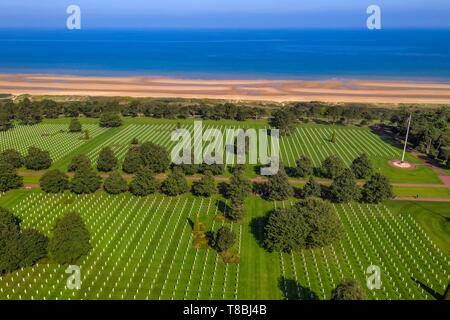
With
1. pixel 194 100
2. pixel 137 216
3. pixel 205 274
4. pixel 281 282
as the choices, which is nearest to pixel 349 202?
pixel 281 282

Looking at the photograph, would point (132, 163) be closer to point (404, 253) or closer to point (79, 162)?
point (79, 162)

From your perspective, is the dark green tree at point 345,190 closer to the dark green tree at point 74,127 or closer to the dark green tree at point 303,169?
the dark green tree at point 303,169

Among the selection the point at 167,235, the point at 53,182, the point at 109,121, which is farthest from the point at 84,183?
the point at 109,121

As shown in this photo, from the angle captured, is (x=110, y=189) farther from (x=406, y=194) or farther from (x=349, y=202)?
(x=406, y=194)

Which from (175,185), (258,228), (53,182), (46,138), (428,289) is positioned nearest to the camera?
(428,289)

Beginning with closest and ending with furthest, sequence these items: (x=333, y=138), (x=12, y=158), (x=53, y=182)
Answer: (x=53, y=182)
(x=12, y=158)
(x=333, y=138)

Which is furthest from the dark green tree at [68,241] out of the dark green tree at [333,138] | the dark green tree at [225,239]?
the dark green tree at [333,138]
